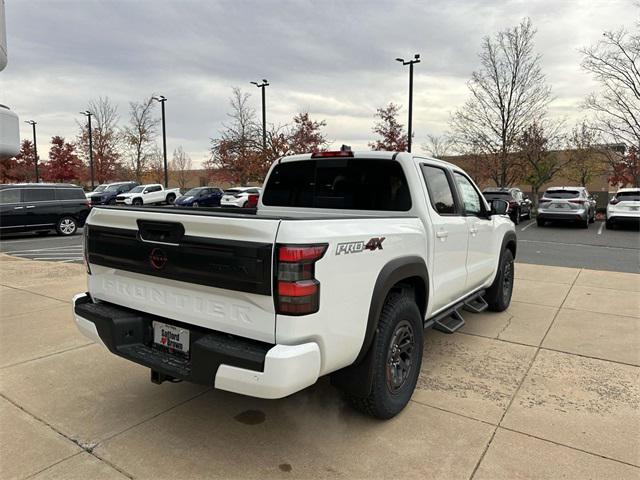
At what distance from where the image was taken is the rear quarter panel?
7.61ft

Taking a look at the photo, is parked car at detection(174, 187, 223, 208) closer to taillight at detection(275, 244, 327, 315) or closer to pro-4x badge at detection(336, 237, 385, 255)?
pro-4x badge at detection(336, 237, 385, 255)

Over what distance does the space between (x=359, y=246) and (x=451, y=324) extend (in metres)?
2.50

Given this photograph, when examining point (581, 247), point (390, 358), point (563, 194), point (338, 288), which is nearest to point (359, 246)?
point (338, 288)

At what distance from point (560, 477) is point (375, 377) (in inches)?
45.4

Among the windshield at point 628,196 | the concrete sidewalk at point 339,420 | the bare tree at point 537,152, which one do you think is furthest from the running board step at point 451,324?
the bare tree at point 537,152

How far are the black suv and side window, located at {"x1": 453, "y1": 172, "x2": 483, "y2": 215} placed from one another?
581 inches

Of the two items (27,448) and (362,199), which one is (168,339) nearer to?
(27,448)

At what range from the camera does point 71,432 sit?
9.88 ft

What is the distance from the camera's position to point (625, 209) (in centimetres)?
1736

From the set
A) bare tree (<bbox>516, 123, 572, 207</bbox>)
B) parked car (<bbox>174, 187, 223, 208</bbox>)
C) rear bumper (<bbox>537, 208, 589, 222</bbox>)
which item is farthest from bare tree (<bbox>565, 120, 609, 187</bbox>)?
parked car (<bbox>174, 187, 223, 208</bbox>)

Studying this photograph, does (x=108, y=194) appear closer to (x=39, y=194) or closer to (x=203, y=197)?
(x=203, y=197)

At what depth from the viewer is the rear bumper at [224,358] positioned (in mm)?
2258

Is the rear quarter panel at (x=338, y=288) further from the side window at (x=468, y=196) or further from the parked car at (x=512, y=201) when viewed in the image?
the parked car at (x=512, y=201)

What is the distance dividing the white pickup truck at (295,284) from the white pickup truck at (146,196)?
26.5 m
